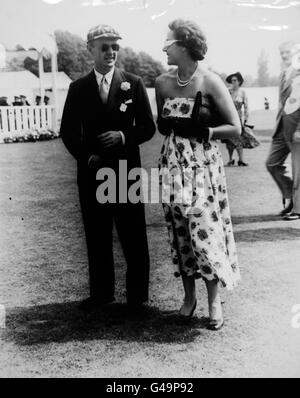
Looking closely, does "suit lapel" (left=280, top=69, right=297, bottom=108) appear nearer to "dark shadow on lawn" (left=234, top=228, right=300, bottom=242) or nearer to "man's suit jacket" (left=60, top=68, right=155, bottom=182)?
"dark shadow on lawn" (left=234, top=228, right=300, bottom=242)

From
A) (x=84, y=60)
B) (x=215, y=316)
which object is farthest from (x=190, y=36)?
(x=215, y=316)

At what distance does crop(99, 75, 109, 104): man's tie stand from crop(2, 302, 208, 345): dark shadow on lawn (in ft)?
4.47

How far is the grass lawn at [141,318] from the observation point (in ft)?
9.84

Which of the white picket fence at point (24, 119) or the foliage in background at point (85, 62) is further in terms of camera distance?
the white picket fence at point (24, 119)

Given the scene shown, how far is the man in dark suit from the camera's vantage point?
339 cm

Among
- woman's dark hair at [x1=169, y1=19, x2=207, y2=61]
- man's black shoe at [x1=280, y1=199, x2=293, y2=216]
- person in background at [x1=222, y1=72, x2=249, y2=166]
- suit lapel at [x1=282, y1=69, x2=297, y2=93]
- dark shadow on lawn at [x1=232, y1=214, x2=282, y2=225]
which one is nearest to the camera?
woman's dark hair at [x1=169, y1=19, x2=207, y2=61]

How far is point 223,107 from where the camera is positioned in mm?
3240

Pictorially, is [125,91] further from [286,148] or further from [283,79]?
[286,148]

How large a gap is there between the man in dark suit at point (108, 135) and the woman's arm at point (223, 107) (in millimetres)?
440

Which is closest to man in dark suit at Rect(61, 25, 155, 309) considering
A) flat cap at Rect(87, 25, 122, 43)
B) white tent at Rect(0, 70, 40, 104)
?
flat cap at Rect(87, 25, 122, 43)

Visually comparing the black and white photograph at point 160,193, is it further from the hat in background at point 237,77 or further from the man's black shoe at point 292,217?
the man's black shoe at point 292,217

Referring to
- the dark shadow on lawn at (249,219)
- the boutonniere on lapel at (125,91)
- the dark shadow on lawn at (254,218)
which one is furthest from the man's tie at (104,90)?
the dark shadow on lawn at (254,218)

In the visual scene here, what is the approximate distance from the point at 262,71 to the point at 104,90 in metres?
1.21

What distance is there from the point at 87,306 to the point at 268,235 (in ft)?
7.00
